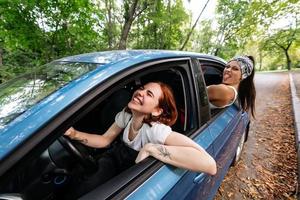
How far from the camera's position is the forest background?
5527 mm

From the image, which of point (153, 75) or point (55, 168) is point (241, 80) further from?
point (55, 168)

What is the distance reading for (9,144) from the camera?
880mm

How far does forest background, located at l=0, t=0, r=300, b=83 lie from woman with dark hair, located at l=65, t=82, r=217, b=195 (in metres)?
4.54

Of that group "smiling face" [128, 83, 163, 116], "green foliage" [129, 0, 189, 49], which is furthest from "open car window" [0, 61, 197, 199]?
"green foliage" [129, 0, 189, 49]

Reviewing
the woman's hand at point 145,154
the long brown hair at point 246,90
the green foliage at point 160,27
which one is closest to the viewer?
the woman's hand at point 145,154

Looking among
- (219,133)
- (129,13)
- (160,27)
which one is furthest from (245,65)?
(160,27)

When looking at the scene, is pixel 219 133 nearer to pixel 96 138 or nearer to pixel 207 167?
pixel 207 167

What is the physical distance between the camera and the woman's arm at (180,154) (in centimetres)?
146

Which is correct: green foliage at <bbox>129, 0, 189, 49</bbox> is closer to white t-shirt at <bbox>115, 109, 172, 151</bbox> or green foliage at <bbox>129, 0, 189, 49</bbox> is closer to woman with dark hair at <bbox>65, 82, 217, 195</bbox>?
woman with dark hair at <bbox>65, 82, 217, 195</bbox>

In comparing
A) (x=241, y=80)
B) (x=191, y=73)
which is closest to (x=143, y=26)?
(x=241, y=80)

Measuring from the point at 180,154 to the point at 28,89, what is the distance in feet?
3.38

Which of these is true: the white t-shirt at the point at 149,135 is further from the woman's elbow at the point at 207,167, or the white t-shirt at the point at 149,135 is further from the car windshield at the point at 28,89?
the car windshield at the point at 28,89

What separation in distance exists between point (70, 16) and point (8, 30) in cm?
143

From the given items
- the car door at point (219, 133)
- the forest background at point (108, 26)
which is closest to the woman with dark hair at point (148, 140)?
the car door at point (219, 133)
